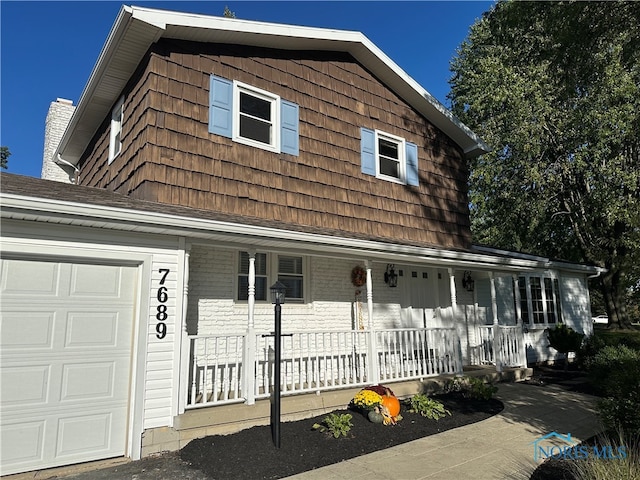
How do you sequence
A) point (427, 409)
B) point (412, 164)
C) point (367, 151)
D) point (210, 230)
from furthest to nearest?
1. point (412, 164)
2. point (367, 151)
3. point (427, 409)
4. point (210, 230)

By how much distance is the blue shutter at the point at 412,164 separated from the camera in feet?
33.0

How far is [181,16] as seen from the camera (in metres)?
6.92

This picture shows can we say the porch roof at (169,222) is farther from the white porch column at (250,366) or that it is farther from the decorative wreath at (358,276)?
the white porch column at (250,366)

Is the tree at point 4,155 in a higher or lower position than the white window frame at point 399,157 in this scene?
higher

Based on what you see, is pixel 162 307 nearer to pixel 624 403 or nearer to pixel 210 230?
pixel 210 230

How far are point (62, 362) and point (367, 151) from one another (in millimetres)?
6888

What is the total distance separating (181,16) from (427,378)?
7.55 meters

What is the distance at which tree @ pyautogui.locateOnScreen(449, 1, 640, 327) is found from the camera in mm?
10383

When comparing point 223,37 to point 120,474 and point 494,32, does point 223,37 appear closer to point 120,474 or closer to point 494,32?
point 120,474

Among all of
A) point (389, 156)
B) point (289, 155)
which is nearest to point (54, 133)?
point (289, 155)

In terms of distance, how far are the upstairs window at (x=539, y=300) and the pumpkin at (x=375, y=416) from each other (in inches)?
319

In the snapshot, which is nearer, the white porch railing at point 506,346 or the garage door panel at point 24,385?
the garage door panel at point 24,385

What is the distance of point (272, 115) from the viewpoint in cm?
814

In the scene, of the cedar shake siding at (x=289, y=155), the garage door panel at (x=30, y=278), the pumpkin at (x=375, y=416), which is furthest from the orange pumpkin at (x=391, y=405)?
the garage door panel at (x=30, y=278)
